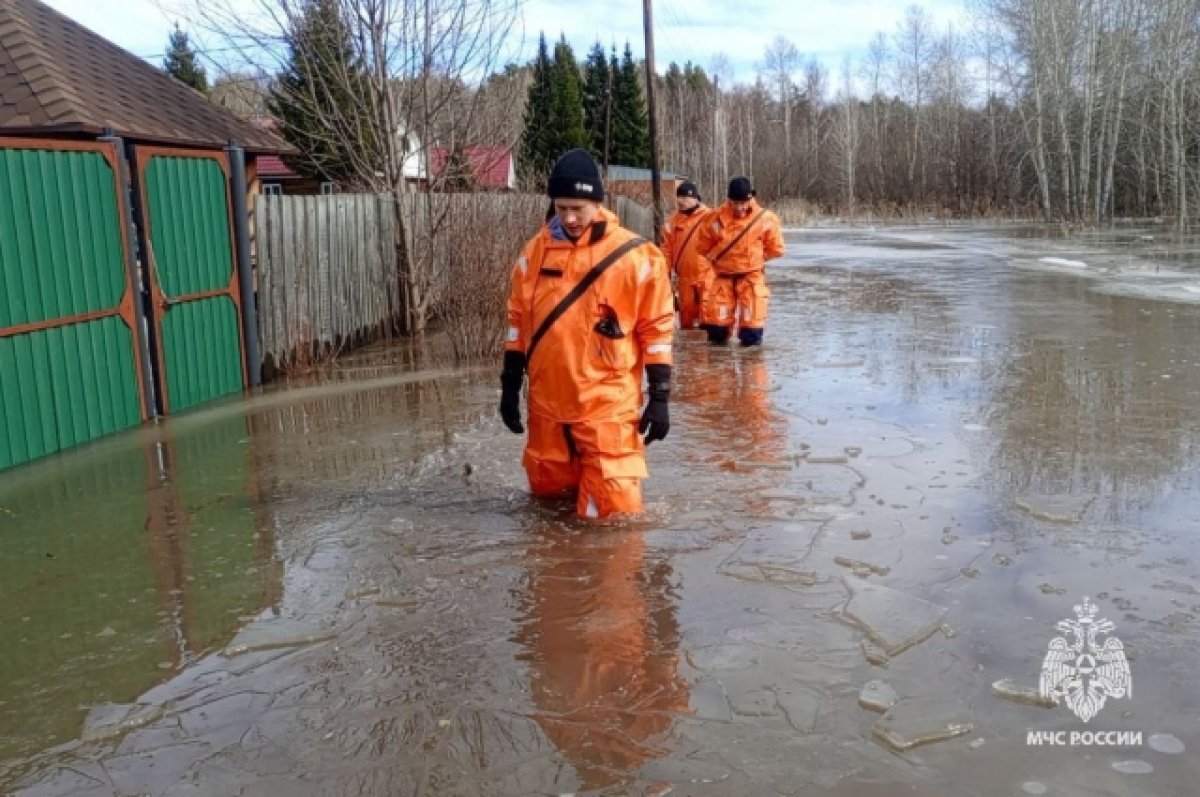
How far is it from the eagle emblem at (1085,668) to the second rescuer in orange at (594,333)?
2095mm

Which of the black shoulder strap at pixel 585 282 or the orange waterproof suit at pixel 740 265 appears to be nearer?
the black shoulder strap at pixel 585 282

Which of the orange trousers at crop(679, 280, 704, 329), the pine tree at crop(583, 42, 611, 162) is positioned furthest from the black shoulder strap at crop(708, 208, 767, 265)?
the pine tree at crop(583, 42, 611, 162)

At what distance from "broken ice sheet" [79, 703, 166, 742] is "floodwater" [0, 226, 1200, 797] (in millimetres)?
12

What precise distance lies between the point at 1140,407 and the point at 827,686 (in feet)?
17.2

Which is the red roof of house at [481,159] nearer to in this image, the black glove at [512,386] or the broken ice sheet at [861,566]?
the black glove at [512,386]

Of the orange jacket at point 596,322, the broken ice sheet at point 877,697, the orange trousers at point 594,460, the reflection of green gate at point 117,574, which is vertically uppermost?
the orange jacket at point 596,322

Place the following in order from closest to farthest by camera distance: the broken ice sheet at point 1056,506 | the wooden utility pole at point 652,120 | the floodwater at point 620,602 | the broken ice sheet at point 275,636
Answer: the floodwater at point 620,602, the broken ice sheet at point 275,636, the broken ice sheet at point 1056,506, the wooden utility pole at point 652,120

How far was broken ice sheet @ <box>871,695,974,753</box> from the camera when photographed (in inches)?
129

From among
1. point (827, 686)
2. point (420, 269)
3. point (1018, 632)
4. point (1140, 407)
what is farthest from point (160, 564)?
point (420, 269)

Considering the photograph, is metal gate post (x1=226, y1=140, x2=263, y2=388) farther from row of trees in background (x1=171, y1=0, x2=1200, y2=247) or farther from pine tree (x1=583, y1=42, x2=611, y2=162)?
pine tree (x1=583, y1=42, x2=611, y2=162)

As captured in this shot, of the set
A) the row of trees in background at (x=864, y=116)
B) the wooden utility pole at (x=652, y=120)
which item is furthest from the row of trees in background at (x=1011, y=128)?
the wooden utility pole at (x=652, y=120)

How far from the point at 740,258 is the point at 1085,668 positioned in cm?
788

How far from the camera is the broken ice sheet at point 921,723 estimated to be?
10.7 ft

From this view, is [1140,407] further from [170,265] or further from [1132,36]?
[1132,36]
